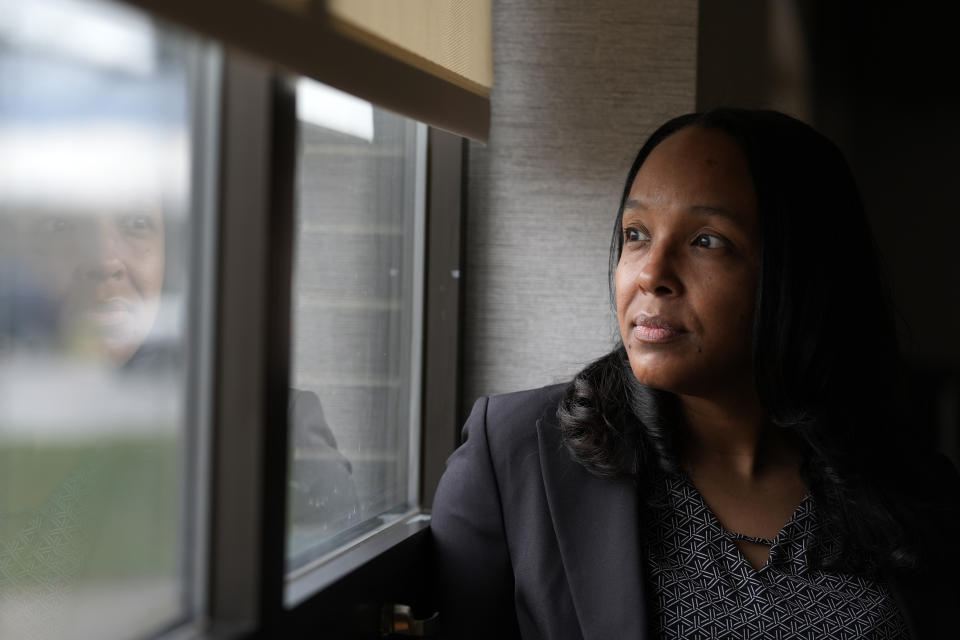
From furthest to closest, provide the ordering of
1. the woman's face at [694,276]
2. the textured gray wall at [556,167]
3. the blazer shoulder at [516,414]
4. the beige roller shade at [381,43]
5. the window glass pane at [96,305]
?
the textured gray wall at [556,167] → the blazer shoulder at [516,414] → the woman's face at [694,276] → the window glass pane at [96,305] → the beige roller shade at [381,43]

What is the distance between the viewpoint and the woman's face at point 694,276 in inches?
61.7

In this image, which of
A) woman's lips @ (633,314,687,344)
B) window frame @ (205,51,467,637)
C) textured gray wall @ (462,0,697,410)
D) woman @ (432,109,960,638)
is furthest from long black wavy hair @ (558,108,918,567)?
window frame @ (205,51,467,637)

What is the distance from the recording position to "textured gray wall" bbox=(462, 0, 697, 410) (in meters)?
2.04

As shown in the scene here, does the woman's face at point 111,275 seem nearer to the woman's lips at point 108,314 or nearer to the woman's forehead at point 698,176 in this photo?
the woman's lips at point 108,314

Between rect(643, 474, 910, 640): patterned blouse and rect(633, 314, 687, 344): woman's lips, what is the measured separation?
28 cm

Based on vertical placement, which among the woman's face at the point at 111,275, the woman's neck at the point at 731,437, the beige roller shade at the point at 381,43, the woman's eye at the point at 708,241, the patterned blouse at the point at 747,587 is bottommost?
the patterned blouse at the point at 747,587

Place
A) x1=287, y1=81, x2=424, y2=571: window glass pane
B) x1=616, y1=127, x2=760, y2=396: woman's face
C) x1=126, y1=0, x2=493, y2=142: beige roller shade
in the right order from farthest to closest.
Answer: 1. x1=616, y1=127, x2=760, y2=396: woman's face
2. x1=287, y1=81, x2=424, y2=571: window glass pane
3. x1=126, y1=0, x2=493, y2=142: beige roller shade

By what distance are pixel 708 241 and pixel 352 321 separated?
589mm

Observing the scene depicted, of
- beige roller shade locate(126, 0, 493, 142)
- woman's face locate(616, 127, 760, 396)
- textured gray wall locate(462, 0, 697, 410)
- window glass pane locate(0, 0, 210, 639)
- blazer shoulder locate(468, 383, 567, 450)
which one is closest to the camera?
beige roller shade locate(126, 0, 493, 142)

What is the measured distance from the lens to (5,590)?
50.8 inches

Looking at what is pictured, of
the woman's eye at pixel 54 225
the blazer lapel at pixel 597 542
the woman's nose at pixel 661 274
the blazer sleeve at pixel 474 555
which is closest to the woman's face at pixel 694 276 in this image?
the woman's nose at pixel 661 274

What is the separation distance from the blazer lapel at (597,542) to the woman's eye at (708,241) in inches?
15.7

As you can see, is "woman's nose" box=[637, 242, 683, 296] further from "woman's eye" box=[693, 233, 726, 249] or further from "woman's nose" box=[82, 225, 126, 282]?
"woman's nose" box=[82, 225, 126, 282]

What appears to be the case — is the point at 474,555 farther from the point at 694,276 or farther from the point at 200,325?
the point at 200,325
